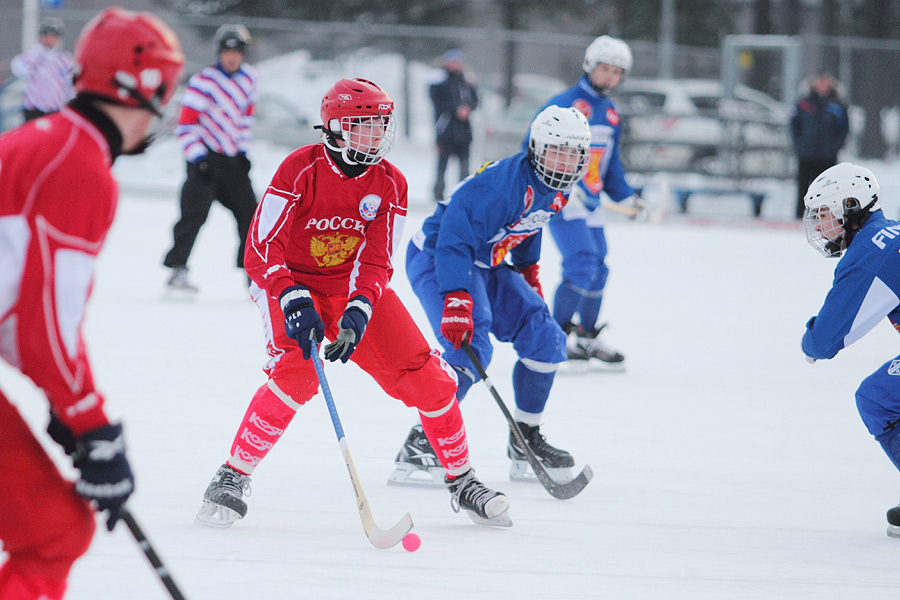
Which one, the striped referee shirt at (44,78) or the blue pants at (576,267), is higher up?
the striped referee shirt at (44,78)

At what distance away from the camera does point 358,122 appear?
325cm

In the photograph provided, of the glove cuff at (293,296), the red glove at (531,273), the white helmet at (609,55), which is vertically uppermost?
the white helmet at (609,55)

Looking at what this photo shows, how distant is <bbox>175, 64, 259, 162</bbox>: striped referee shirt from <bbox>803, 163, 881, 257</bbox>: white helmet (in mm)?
4503

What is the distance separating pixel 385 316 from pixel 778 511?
1378mm

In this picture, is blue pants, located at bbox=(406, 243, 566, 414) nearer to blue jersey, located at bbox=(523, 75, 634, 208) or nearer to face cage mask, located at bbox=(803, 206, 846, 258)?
face cage mask, located at bbox=(803, 206, 846, 258)

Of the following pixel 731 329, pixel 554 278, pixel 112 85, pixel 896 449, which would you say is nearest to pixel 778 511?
pixel 896 449

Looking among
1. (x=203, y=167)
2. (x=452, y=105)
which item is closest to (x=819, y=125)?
(x=452, y=105)

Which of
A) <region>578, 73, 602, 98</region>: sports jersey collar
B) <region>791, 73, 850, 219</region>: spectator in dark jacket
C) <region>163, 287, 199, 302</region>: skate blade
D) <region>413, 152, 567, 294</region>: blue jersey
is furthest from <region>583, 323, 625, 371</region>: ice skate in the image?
<region>791, 73, 850, 219</region>: spectator in dark jacket

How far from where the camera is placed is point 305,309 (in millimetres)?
3094

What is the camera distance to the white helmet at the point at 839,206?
331 centimetres

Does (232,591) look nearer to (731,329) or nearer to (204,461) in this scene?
(204,461)

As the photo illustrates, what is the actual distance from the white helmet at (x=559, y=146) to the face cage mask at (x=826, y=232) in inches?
30.2

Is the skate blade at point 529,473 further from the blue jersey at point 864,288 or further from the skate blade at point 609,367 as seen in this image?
the skate blade at point 609,367

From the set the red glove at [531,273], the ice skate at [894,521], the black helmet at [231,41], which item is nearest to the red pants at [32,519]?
the ice skate at [894,521]
